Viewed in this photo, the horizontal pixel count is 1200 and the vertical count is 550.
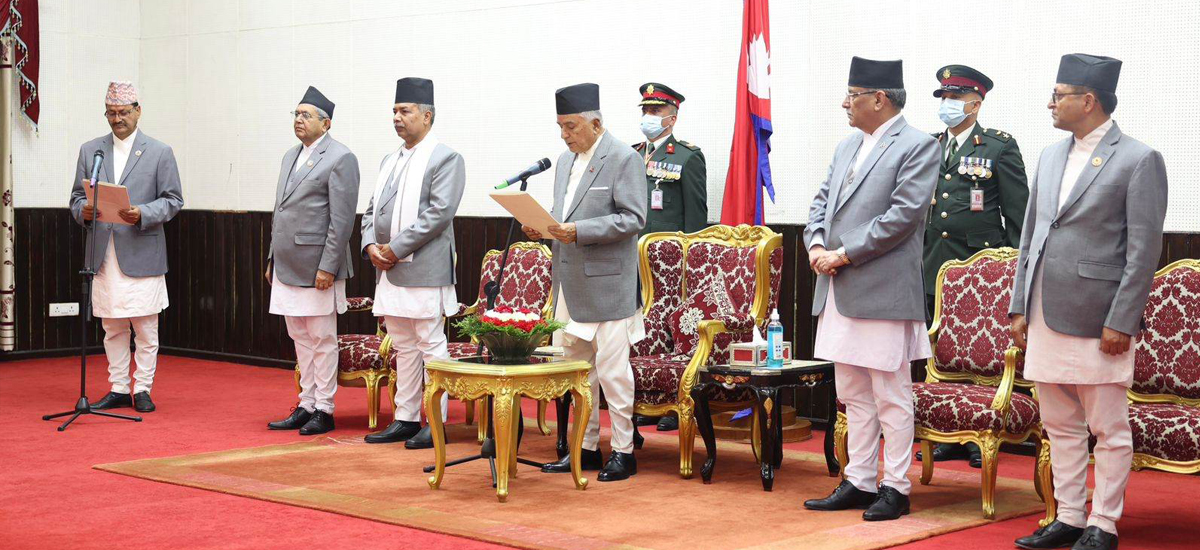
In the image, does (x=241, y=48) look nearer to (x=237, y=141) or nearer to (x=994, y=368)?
(x=237, y=141)

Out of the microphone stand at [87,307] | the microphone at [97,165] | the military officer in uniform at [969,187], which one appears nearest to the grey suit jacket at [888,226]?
the military officer in uniform at [969,187]

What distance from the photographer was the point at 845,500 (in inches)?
192

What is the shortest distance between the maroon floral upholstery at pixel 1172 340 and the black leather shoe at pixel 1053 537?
0.92 meters

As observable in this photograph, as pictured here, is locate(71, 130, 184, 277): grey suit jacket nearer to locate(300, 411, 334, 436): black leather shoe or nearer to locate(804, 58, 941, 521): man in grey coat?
locate(300, 411, 334, 436): black leather shoe

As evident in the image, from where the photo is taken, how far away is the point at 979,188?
20.3 feet

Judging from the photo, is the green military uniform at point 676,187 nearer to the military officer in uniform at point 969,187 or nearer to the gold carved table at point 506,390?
the military officer in uniform at point 969,187

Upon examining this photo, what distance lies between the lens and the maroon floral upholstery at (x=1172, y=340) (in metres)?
4.93

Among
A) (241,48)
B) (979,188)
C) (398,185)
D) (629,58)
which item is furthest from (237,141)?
(979,188)

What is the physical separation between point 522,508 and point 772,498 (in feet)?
3.14

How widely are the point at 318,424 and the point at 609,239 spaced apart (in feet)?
7.02

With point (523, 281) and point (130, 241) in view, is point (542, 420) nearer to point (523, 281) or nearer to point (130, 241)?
point (523, 281)

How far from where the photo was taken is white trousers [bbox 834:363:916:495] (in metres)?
4.82

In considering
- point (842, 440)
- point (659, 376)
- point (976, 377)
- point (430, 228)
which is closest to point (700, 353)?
point (659, 376)

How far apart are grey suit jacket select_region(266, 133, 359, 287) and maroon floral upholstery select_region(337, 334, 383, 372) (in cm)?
38
